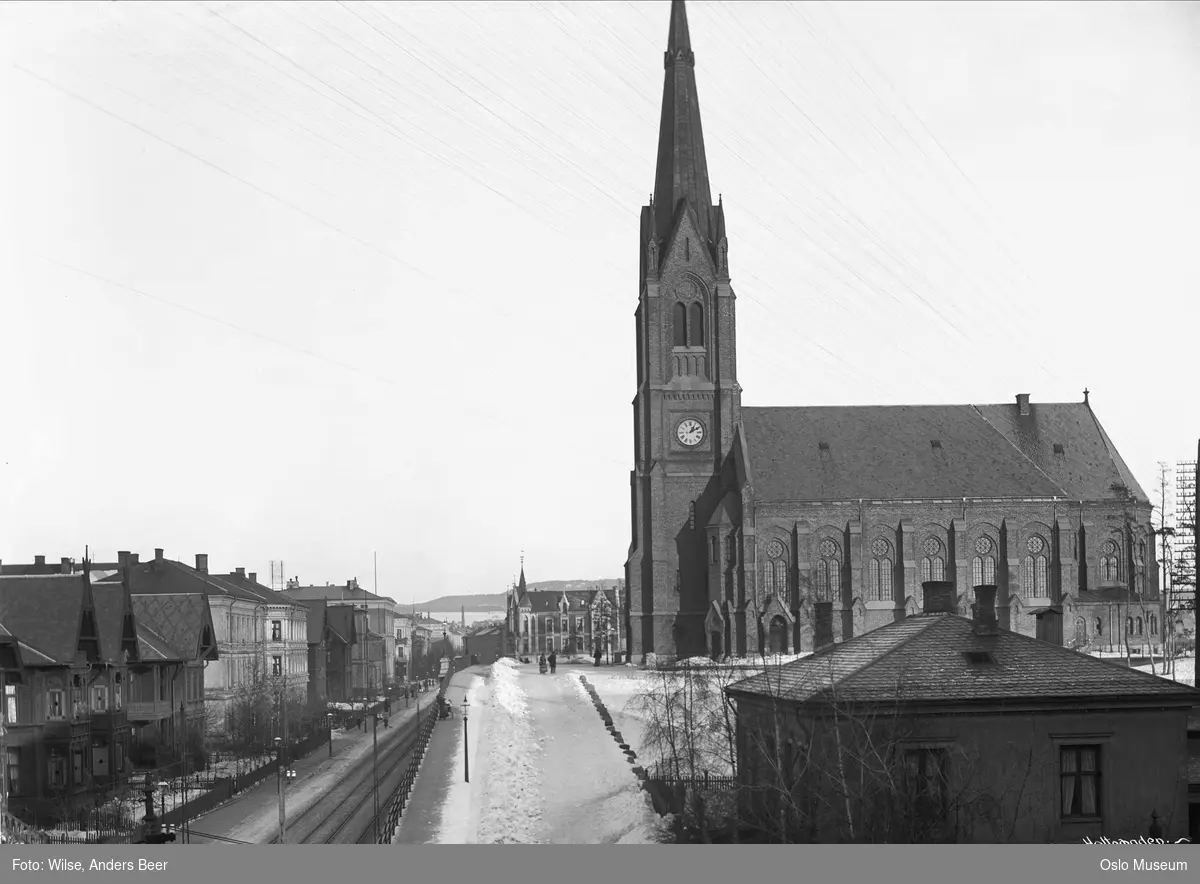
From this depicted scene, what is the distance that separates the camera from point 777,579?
304 feet

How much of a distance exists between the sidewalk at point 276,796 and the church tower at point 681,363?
28.5 metres

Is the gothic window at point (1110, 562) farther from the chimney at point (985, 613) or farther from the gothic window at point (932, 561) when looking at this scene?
the chimney at point (985, 613)

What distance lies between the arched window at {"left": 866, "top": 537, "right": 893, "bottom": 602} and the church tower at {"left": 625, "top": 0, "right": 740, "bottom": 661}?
442 inches

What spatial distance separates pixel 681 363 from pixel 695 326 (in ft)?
8.32

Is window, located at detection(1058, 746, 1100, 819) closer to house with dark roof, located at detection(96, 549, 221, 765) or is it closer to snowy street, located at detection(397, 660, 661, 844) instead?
snowy street, located at detection(397, 660, 661, 844)

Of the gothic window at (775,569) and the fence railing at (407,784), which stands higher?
the gothic window at (775,569)

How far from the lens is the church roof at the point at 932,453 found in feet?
315

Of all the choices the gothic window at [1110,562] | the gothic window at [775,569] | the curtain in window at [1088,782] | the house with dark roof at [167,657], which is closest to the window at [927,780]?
the curtain in window at [1088,782]

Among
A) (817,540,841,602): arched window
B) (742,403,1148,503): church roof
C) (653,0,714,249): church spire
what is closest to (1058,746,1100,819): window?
(817,540,841,602): arched window

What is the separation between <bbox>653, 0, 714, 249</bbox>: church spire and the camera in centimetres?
9344

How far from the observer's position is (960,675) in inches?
1078

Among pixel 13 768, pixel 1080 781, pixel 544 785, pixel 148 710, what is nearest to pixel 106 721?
pixel 13 768

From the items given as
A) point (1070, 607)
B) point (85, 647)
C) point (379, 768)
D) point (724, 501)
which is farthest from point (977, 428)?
point (85, 647)

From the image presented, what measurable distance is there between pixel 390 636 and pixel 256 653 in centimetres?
6195
